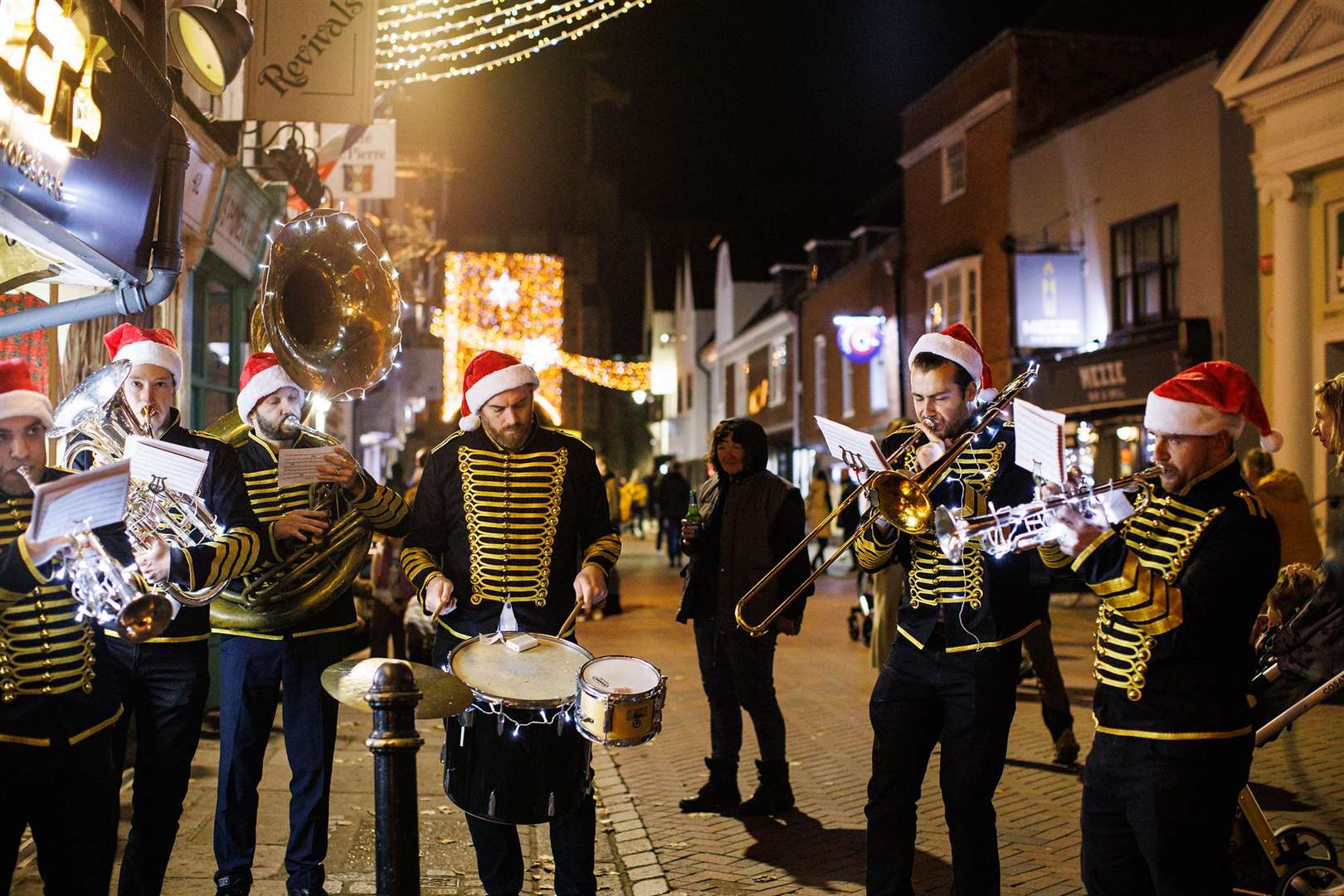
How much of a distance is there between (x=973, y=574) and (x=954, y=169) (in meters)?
23.0

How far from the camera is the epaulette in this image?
3.60 m

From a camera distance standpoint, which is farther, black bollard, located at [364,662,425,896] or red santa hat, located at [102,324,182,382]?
red santa hat, located at [102,324,182,382]

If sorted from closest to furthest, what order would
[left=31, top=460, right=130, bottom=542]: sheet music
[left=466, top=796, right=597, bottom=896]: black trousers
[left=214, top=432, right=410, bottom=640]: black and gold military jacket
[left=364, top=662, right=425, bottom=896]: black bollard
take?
[left=31, top=460, right=130, bottom=542]: sheet music < [left=364, top=662, right=425, bottom=896]: black bollard < [left=466, top=796, right=597, bottom=896]: black trousers < [left=214, top=432, right=410, bottom=640]: black and gold military jacket

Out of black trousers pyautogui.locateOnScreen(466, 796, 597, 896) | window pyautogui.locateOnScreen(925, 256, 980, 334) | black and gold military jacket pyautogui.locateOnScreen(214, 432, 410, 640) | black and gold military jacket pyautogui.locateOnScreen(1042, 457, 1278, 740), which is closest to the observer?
black and gold military jacket pyautogui.locateOnScreen(1042, 457, 1278, 740)

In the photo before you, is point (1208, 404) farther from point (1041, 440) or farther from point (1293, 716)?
point (1293, 716)

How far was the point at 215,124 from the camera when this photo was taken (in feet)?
31.4

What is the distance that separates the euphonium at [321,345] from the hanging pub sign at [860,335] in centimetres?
2434

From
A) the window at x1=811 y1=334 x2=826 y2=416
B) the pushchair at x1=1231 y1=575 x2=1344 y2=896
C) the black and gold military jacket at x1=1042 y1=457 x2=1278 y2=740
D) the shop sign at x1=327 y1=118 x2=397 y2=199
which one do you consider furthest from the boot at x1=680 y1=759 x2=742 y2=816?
the window at x1=811 y1=334 x2=826 y2=416

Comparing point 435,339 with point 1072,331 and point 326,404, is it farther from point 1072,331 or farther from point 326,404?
point 326,404

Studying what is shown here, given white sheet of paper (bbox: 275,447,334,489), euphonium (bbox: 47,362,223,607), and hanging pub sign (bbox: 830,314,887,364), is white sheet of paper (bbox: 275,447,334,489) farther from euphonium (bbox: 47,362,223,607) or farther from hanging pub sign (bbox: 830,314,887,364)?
hanging pub sign (bbox: 830,314,887,364)

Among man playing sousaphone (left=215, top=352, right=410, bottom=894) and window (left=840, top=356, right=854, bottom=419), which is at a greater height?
window (left=840, top=356, right=854, bottom=419)

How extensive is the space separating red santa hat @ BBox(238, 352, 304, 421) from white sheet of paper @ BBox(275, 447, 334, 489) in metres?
0.46

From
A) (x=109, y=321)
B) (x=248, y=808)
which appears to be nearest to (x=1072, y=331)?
(x=109, y=321)

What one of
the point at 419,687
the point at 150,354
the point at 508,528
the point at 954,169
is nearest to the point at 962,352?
the point at 508,528
